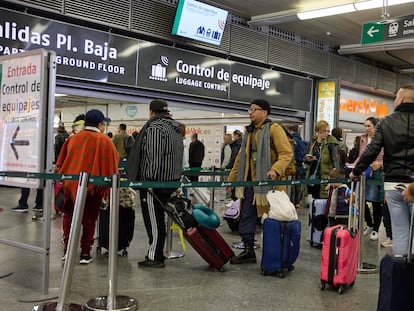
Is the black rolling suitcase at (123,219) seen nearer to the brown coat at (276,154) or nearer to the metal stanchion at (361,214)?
the brown coat at (276,154)

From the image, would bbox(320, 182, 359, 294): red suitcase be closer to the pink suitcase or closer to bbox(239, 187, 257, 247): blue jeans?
the pink suitcase

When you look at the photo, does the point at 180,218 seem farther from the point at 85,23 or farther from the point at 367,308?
the point at 85,23

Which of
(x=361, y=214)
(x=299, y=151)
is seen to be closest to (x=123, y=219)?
(x=361, y=214)

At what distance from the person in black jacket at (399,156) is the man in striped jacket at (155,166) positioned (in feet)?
5.88

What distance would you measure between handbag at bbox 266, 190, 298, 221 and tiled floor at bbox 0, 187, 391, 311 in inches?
21.2

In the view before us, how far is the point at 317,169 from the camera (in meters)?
6.42

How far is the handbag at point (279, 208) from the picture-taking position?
4145 mm

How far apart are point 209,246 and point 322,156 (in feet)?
8.81

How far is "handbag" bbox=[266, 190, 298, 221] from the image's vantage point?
4145 millimetres

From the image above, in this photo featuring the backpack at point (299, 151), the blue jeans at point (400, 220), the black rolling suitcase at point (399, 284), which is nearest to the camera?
the black rolling suitcase at point (399, 284)

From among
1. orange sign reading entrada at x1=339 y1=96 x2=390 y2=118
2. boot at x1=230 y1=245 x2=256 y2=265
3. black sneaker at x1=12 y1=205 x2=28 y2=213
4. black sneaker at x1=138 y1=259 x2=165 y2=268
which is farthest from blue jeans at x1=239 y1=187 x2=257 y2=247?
orange sign reading entrada at x1=339 y1=96 x2=390 y2=118

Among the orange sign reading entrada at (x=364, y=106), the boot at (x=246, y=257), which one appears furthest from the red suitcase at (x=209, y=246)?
the orange sign reading entrada at (x=364, y=106)

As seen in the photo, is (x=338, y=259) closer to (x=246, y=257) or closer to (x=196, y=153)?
(x=246, y=257)

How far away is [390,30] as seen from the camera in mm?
8289
